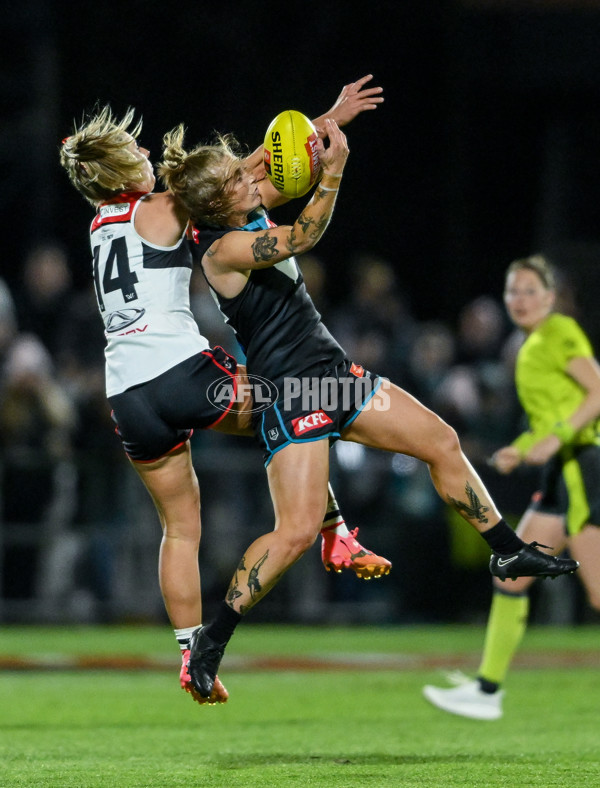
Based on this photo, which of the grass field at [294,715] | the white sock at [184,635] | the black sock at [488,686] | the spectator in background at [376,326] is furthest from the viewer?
the spectator in background at [376,326]

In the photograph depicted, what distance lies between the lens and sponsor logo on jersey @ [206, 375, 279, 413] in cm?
592

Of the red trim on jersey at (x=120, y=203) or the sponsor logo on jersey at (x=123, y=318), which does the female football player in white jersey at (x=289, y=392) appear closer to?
the red trim on jersey at (x=120, y=203)

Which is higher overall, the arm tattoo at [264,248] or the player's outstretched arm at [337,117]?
the player's outstretched arm at [337,117]

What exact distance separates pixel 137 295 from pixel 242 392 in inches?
25.1

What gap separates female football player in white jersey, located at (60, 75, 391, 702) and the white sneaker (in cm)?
191

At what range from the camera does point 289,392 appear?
583 centimetres

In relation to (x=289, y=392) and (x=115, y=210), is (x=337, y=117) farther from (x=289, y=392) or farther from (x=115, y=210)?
(x=289, y=392)

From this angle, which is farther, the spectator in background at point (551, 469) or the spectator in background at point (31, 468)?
the spectator in background at point (31, 468)

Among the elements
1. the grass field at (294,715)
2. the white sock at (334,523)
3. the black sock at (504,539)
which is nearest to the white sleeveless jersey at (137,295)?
the white sock at (334,523)

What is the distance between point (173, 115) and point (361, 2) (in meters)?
2.78

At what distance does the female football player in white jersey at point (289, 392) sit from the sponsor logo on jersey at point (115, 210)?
0.73 feet

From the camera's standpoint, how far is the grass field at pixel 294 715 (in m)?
5.54

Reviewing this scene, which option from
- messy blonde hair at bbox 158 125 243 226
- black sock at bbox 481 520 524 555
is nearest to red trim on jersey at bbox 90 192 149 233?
messy blonde hair at bbox 158 125 243 226

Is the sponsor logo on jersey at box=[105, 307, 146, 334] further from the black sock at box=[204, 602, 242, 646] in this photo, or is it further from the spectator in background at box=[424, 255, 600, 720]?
the spectator in background at box=[424, 255, 600, 720]
